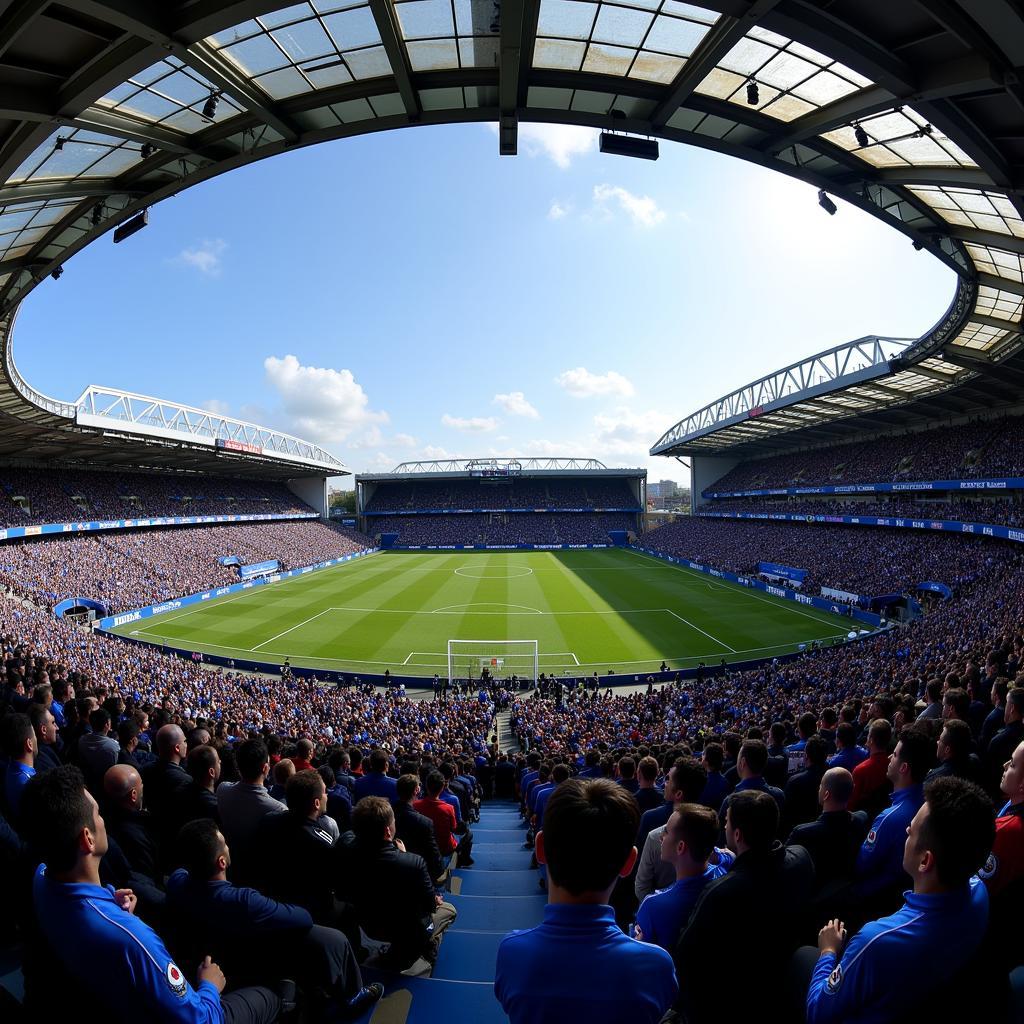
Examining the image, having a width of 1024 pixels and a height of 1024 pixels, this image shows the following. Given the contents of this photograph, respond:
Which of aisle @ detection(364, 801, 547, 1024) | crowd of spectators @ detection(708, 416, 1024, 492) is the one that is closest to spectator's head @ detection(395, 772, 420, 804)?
aisle @ detection(364, 801, 547, 1024)

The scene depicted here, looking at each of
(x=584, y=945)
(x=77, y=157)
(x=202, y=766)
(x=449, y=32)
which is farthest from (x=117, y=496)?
(x=584, y=945)

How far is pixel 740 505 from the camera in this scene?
69938 mm

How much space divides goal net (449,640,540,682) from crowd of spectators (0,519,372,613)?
2410cm

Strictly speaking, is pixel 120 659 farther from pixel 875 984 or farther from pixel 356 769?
pixel 875 984

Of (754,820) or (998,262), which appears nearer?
(754,820)

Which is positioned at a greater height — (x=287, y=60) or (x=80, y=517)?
(x=287, y=60)

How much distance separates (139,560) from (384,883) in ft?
166

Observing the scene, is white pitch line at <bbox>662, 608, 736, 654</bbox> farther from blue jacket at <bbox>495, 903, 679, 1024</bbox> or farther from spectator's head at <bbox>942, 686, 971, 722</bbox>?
blue jacket at <bbox>495, 903, 679, 1024</bbox>

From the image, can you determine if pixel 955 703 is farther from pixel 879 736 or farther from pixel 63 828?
pixel 63 828

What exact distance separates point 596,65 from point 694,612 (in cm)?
3456

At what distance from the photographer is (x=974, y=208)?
38.4 feet

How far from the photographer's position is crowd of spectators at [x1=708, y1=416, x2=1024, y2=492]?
110 feet

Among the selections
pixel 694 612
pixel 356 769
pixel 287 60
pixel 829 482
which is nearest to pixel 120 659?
pixel 356 769

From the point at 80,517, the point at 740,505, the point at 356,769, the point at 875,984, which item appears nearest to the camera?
the point at 875,984
